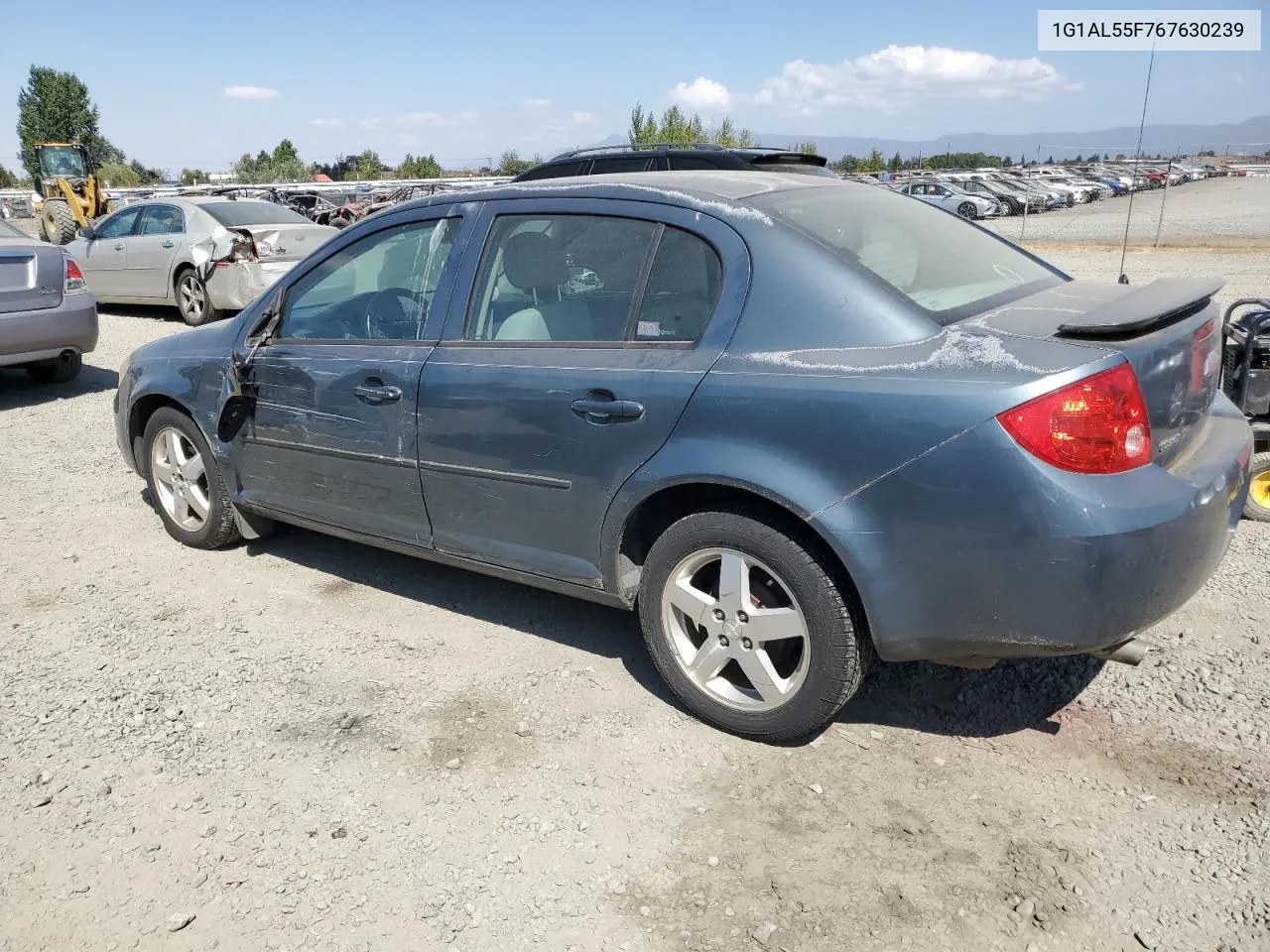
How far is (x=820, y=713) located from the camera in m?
3.08

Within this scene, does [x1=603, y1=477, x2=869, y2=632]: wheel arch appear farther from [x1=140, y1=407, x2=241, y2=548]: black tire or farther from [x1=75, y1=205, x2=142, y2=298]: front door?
[x1=75, y1=205, x2=142, y2=298]: front door

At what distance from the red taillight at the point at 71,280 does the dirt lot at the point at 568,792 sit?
5.15 meters

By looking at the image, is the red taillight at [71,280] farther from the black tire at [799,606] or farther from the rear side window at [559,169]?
the black tire at [799,606]

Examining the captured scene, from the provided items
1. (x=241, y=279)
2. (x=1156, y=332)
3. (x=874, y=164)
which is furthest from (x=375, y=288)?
(x=874, y=164)

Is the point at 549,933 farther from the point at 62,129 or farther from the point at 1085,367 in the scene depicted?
the point at 62,129

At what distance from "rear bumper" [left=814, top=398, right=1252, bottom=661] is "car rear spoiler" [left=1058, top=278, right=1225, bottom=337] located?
1.32 ft

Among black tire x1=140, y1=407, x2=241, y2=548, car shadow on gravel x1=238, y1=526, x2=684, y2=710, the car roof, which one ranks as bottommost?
car shadow on gravel x1=238, y1=526, x2=684, y2=710

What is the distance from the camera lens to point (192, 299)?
1210 cm

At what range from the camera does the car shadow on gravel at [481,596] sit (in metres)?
4.00

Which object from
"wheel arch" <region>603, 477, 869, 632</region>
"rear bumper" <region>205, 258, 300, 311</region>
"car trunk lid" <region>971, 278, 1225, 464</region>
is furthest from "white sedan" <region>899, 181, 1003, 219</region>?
"wheel arch" <region>603, 477, 869, 632</region>

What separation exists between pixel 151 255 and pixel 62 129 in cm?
8136

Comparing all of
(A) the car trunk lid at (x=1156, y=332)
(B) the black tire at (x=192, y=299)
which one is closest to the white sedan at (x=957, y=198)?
(B) the black tire at (x=192, y=299)

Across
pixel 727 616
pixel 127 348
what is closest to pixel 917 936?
pixel 727 616

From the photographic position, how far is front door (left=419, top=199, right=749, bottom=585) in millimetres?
3205
